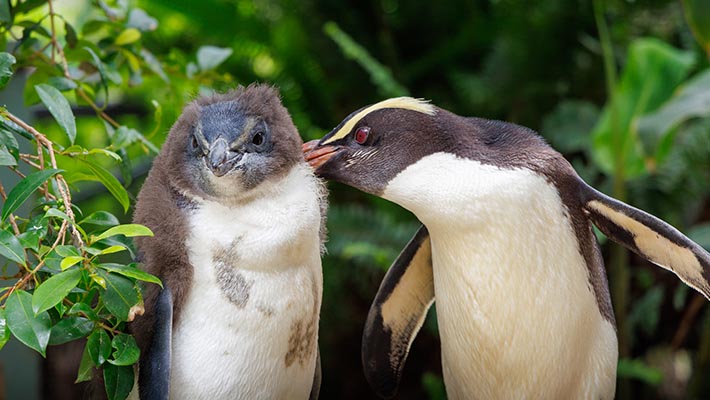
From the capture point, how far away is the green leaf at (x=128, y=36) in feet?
3.58

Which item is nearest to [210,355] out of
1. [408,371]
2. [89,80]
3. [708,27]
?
[89,80]

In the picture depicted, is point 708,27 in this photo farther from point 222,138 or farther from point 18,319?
point 18,319

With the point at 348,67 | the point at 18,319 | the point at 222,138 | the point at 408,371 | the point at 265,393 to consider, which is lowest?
the point at 408,371

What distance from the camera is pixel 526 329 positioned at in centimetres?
85

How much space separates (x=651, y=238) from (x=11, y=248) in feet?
1.96

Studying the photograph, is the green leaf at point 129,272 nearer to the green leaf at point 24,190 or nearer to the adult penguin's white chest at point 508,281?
the green leaf at point 24,190

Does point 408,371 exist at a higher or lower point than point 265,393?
lower

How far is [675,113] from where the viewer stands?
1700 mm

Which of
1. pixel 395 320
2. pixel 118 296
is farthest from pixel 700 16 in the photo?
pixel 118 296

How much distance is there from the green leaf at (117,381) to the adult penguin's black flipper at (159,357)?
2 centimetres

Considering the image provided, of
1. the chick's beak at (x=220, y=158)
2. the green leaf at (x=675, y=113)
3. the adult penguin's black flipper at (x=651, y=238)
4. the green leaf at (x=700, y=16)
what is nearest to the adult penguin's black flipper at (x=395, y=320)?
the adult penguin's black flipper at (x=651, y=238)

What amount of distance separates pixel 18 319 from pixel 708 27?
1196mm

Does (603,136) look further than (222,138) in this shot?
Yes

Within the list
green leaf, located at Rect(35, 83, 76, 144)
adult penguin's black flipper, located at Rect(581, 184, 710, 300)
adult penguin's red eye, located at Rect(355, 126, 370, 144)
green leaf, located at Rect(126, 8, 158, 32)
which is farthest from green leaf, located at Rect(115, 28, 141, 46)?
adult penguin's black flipper, located at Rect(581, 184, 710, 300)
